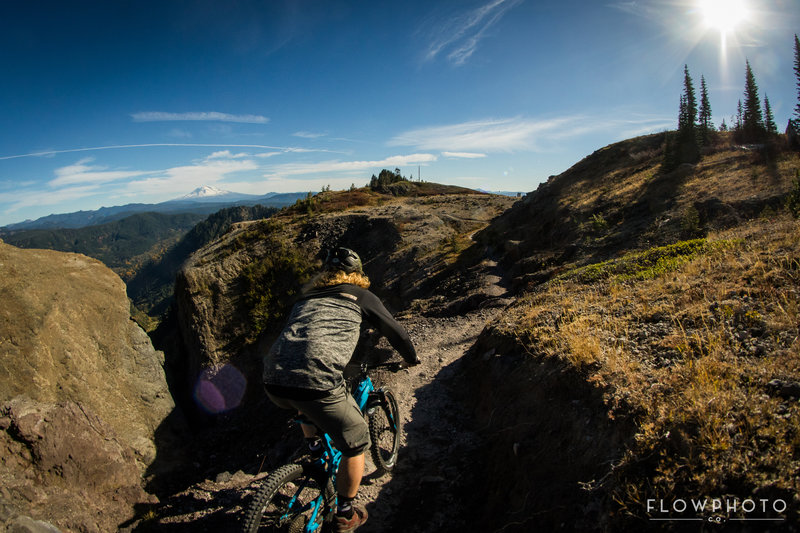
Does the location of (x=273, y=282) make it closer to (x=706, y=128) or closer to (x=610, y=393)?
(x=610, y=393)

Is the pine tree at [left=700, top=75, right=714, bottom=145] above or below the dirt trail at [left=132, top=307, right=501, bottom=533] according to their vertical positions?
above

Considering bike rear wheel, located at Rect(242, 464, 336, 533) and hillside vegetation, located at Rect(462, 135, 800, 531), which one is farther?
bike rear wheel, located at Rect(242, 464, 336, 533)

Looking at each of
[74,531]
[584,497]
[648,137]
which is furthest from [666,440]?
[648,137]

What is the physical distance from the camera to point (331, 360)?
3.82 meters

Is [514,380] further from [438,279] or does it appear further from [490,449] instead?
[438,279]

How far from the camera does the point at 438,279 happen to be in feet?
74.2

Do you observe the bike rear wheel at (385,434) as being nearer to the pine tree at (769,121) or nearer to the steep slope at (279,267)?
the steep slope at (279,267)

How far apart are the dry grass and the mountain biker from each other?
2810 mm

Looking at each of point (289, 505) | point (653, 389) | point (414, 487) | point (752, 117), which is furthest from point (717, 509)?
point (752, 117)

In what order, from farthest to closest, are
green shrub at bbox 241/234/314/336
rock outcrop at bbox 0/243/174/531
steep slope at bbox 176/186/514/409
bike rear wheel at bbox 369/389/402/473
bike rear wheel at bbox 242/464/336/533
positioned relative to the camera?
green shrub at bbox 241/234/314/336
steep slope at bbox 176/186/514/409
rock outcrop at bbox 0/243/174/531
bike rear wheel at bbox 369/389/402/473
bike rear wheel at bbox 242/464/336/533

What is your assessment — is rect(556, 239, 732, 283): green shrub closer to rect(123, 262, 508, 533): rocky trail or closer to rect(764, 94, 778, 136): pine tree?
rect(123, 262, 508, 533): rocky trail

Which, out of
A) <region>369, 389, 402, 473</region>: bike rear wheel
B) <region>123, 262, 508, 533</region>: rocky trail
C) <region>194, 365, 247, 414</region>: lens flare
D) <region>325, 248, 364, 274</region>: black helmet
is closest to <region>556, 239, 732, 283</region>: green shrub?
<region>123, 262, 508, 533</region>: rocky trail

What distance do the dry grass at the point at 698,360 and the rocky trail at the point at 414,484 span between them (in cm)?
222

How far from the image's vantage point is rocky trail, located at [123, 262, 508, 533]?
5035mm
